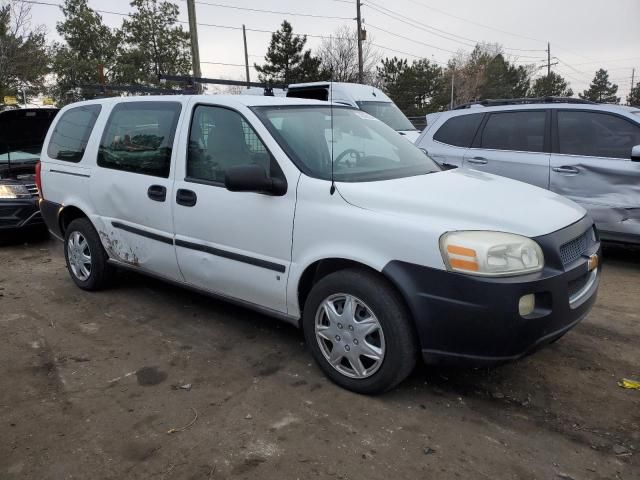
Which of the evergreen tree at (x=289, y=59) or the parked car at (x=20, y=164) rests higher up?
the evergreen tree at (x=289, y=59)

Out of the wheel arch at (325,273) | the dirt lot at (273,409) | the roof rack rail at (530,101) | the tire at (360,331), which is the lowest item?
the dirt lot at (273,409)

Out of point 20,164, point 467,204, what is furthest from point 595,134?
point 20,164

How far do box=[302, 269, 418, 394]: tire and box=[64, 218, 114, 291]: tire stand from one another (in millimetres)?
2452

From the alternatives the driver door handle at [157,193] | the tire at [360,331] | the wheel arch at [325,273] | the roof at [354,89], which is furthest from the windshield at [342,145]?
the roof at [354,89]

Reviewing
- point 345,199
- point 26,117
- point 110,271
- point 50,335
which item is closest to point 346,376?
point 345,199

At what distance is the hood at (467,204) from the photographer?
2.80m

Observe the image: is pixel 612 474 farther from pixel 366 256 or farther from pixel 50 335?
pixel 50 335

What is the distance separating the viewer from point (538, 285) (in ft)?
8.71

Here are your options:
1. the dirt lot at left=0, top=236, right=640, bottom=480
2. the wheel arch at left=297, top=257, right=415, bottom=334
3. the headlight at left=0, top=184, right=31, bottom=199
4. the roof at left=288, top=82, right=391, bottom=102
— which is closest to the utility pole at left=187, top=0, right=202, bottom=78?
the roof at left=288, top=82, right=391, bottom=102

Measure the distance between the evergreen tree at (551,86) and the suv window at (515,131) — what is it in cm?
5789

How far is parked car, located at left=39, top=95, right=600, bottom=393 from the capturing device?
271 centimetres

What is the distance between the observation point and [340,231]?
3051 mm

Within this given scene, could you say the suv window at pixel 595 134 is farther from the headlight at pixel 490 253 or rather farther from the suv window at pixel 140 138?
the suv window at pixel 140 138

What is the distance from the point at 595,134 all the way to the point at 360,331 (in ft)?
13.3
